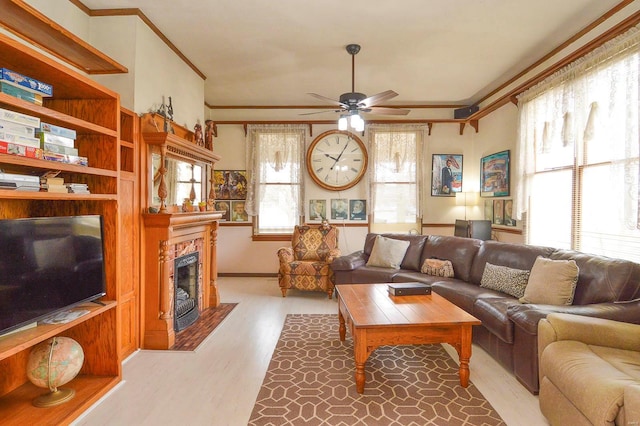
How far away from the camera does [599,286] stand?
2.55 meters

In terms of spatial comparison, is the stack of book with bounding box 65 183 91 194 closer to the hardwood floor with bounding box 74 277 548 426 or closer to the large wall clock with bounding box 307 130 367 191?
the hardwood floor with bounding box 74 277 548 426

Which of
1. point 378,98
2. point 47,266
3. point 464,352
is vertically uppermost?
point 378,98

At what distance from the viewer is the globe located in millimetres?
2066

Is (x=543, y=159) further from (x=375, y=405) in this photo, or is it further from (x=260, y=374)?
(x=260, y=374)

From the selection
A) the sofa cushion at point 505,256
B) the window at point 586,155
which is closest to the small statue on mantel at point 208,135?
the sofa cushion at point 505,256

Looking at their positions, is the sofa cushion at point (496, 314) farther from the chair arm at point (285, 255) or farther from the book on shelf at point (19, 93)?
the book on shelf at point (19, 93)

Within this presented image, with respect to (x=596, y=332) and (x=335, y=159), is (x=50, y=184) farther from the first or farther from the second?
(x=335, y=159)

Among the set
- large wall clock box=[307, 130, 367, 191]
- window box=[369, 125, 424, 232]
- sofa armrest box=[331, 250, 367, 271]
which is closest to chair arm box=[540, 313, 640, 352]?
sofa armrest box=[331, 250, 367, 271]

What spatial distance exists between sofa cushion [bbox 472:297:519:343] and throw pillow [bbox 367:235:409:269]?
1.60 m

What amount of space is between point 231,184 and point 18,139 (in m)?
4.27

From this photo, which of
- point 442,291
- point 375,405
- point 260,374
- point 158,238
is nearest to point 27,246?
point 158,238

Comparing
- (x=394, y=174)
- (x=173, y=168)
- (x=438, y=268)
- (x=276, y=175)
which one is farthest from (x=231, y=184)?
(x=438, y=268)

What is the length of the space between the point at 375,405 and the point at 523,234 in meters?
3.24

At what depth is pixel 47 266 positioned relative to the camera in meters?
2.01
